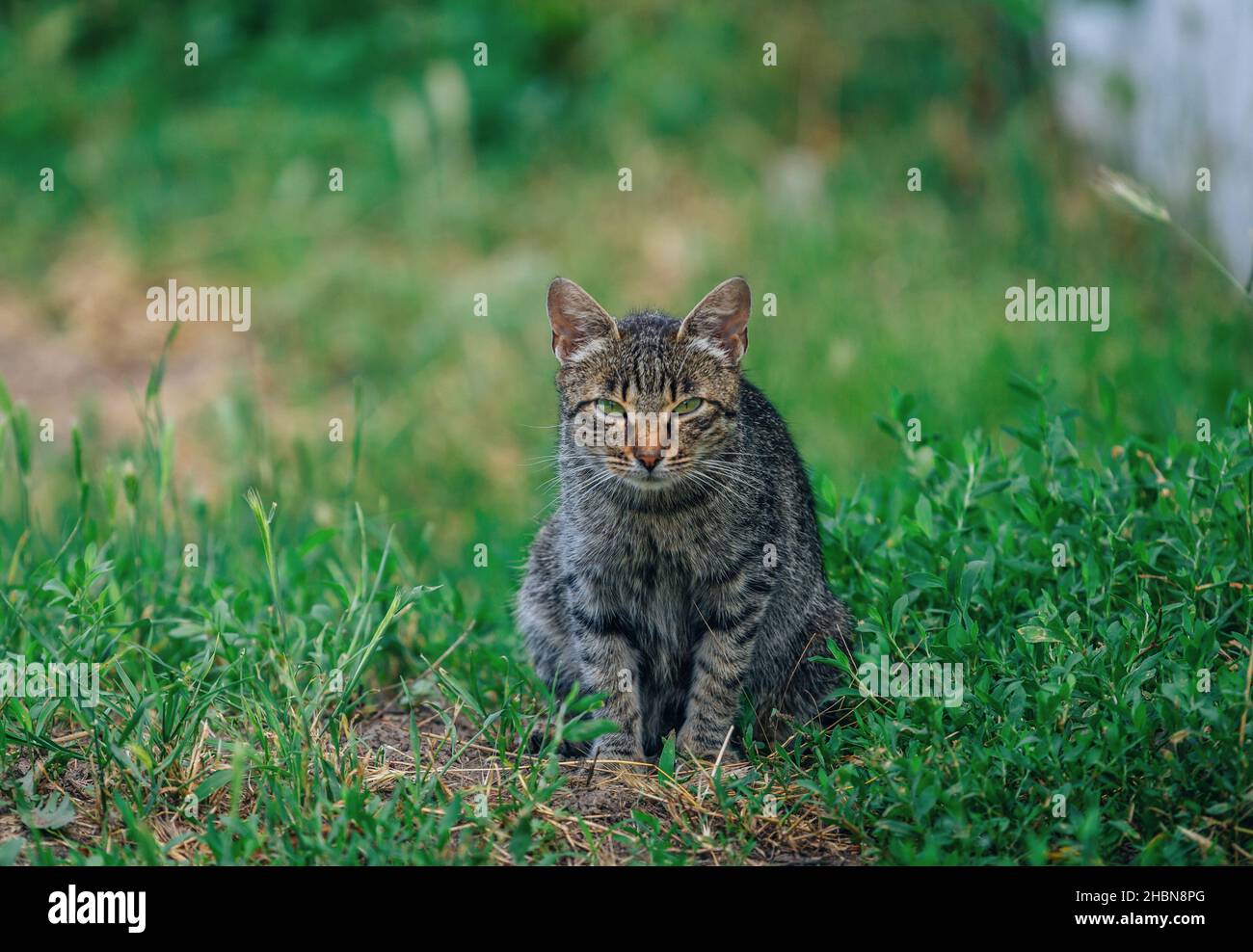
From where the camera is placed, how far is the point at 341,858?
2.95m

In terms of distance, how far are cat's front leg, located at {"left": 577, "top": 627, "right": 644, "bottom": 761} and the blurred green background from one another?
5.77 ft

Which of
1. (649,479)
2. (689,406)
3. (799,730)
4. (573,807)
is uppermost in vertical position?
(689,406)

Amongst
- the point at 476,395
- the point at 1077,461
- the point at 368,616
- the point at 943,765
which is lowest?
the point at 943,765

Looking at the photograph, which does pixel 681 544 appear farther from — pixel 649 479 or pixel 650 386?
pixel 650 386

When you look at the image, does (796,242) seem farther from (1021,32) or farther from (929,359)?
(1021,32)

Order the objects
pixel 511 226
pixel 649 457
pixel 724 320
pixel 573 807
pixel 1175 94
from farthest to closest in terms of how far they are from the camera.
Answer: pixel 511 226
pixel 1175 94
pixel 724 320
pixel 649 457
pixel 573 807

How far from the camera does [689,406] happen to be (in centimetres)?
363

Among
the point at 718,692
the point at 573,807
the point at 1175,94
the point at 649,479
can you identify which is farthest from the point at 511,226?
the point at 573,807

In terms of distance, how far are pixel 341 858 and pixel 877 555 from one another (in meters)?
1.93

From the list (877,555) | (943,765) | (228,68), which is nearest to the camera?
(943,765)

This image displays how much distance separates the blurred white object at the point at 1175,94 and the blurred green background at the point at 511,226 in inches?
10.5

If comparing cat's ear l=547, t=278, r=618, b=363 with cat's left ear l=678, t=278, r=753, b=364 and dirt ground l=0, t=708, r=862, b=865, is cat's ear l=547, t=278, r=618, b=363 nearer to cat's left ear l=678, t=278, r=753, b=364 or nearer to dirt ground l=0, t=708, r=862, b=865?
cat's left ear l=678, t=278, r=753, b=364

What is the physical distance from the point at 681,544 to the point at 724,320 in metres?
0.64

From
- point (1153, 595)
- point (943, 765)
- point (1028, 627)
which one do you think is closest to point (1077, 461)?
point (1153, 595)
